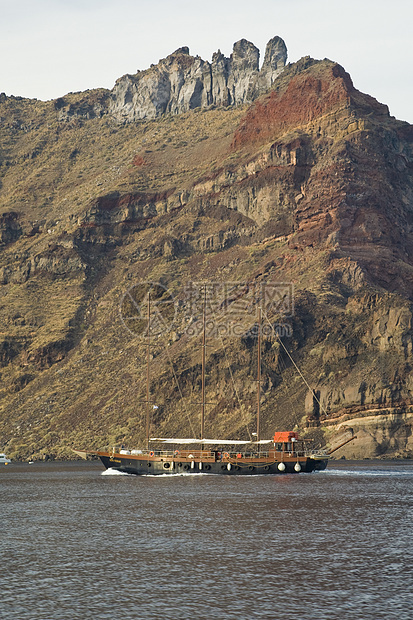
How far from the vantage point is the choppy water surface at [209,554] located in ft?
136

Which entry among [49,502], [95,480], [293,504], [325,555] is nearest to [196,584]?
[325,555]

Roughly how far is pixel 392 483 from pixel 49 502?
45.2 metres

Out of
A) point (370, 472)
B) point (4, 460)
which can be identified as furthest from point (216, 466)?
point (4, 460)

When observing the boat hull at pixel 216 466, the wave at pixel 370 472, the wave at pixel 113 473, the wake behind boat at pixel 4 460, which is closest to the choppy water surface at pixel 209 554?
the wave at pixel 370 472

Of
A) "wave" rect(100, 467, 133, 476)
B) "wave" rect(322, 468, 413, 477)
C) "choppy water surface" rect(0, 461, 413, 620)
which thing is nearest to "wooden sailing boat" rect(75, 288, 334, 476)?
"wave" rect(100, 467, 133, 476)

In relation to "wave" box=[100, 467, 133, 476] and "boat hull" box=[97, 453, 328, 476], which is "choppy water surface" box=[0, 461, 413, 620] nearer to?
"boat hull" box=[97, 453, 328, 476]

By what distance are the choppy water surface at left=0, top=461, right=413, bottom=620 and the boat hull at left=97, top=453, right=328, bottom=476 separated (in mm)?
26441

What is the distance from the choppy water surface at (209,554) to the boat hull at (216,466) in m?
26.4

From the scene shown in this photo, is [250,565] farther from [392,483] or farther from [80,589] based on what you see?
[392,483]

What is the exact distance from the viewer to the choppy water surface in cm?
4138

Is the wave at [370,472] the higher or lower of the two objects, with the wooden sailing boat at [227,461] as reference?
lower

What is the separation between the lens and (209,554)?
5541 cm

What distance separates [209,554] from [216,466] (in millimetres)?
76833

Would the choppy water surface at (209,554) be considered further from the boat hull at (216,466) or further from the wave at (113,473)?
the wave at (113,473)
